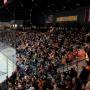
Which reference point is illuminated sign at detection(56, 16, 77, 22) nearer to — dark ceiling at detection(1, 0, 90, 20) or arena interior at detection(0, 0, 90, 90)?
arena interior at detection(0, 0, 90, 90)

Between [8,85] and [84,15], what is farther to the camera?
[84,15]

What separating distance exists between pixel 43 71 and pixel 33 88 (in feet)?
7.51

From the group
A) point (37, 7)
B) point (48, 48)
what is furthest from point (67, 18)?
point (48, 48)

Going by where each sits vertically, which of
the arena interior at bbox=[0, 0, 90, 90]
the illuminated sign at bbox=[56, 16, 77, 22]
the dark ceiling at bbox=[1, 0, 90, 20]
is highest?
the dark ceiling at bbox=[1, 0, 90, 20]

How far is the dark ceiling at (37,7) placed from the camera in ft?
92.3

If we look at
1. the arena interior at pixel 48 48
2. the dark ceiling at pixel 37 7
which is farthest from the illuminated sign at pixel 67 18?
the dark ceiling at pixel 37 7

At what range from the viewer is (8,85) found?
13.9m

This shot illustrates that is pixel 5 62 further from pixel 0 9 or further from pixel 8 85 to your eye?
pixel 0 9

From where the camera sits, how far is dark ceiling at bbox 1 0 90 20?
92.3ft

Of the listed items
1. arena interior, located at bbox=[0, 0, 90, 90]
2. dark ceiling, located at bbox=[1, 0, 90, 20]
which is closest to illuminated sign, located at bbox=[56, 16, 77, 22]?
arena interior, located at bbox=[0, 0, 90, 90]

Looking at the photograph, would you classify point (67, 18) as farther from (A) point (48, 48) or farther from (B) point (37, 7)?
(A) point (48, 48)

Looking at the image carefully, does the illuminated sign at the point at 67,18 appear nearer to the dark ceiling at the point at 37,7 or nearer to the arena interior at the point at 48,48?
the arena interior at the point at 48,48

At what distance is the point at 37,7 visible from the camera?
118 ft

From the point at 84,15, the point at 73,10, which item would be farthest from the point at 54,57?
the point at 73,10
